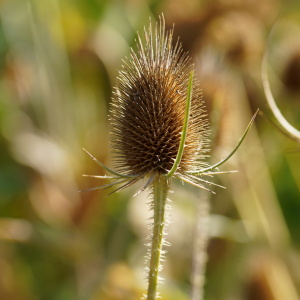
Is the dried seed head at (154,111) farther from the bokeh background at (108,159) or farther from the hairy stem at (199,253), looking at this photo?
the bokeh background at (108,159)

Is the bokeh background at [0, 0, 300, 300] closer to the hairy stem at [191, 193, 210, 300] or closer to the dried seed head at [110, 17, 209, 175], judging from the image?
the hairy stem at [191, 193, 210, 300]

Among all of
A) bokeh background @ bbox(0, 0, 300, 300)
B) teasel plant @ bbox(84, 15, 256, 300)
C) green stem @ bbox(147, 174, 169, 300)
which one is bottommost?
green stem @ bbox(147, 174, 169, 300)

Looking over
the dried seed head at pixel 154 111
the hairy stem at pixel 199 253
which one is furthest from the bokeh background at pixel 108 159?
the dried seed head at pixel 154 111

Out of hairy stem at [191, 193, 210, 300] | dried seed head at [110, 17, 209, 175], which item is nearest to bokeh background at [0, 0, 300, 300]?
hairy stem at [191, 193, 210, 300]

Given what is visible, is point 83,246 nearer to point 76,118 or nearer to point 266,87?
point 76,118

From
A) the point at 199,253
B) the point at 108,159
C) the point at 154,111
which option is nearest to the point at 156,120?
the point at 154,111

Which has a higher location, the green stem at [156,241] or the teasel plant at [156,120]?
the teasel plant at [156,120]

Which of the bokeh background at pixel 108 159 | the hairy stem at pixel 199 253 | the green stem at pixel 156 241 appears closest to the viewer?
the green stem at pixel 156 241

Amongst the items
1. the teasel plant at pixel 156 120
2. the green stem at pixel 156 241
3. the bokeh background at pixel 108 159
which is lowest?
the green stem at pixel 156 241
